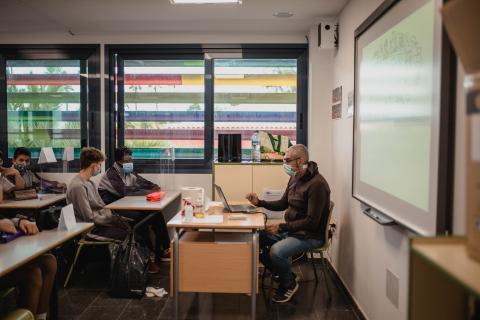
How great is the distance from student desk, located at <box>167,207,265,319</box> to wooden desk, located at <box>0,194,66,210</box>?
6.21ft

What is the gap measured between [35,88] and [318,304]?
4372 millimetres

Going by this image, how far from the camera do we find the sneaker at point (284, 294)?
3.59 metres

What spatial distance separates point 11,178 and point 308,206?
3321mm

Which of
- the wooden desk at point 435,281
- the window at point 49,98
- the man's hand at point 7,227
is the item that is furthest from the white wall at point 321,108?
the wooden desk at point 435,281

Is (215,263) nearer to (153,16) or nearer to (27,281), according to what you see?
(27,281)

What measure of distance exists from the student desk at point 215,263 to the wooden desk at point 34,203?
1893mm

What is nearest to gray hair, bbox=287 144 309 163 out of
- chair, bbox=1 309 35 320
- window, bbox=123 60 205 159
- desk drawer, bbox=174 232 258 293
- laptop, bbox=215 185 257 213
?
laptop, bbox=215 185 257 213

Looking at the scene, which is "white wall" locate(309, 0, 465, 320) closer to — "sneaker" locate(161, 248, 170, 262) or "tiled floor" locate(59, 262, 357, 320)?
"tiled floor" locate(59, 262, 357, 320)

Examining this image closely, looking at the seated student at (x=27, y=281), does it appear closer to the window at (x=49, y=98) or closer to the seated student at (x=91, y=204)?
the seated student at (x=91, y=204)

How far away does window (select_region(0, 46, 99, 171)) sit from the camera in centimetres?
526

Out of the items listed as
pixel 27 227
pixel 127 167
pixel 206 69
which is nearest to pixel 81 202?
pixel 127 167

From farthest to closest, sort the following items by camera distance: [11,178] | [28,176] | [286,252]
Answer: [28,176] → [11,178] → [286,252]

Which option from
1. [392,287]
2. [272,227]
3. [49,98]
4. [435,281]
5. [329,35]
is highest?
[329,35]

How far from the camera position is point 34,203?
429cm
